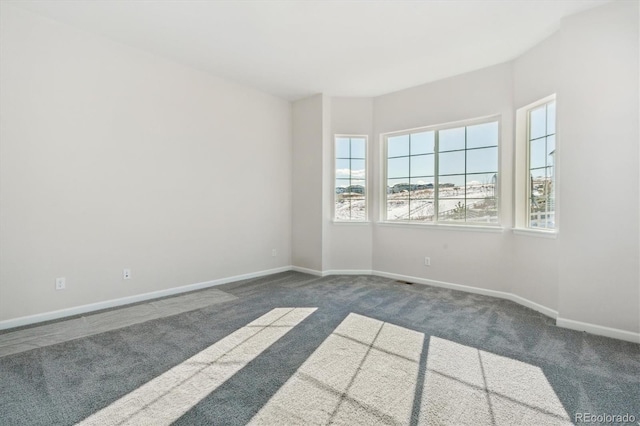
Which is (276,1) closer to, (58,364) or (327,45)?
(327,45)

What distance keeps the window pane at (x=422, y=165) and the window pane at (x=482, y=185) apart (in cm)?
57

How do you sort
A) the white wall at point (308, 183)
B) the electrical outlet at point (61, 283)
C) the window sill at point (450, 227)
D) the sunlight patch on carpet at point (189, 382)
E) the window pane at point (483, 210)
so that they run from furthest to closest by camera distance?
the white wall at point (308, 183)
the window pane at point (483, 210)
the window sill at point (450, 227)
the electrical outlet at point (61, 283)
the sunlight patch on carpet at point (189, 382)

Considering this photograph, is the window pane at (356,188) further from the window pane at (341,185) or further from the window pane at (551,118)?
the window pane at (551,118)

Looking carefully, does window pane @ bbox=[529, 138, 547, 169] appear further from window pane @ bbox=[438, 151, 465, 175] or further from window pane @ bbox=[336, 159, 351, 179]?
window pane @ bbox=[336, 159, 351, 179]

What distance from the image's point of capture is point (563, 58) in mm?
2977

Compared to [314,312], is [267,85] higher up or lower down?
higher up

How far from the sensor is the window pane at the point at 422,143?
4656 millimetres

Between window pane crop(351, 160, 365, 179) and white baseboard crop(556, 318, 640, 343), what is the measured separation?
322 centimetres

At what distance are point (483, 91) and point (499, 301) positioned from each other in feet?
8.77

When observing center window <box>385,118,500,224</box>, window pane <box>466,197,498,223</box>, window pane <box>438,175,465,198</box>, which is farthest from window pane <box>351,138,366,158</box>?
window pane <box>466,197,498,223</box>

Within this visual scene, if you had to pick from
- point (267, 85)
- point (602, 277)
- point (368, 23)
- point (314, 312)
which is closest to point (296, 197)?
point (267, 85)

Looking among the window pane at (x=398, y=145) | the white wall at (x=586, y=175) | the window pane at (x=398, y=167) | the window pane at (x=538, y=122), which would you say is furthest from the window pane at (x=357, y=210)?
the window pane at (x=538, y=122)

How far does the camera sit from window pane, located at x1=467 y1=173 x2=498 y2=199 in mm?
4102

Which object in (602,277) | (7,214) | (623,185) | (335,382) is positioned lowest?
(335,382)
